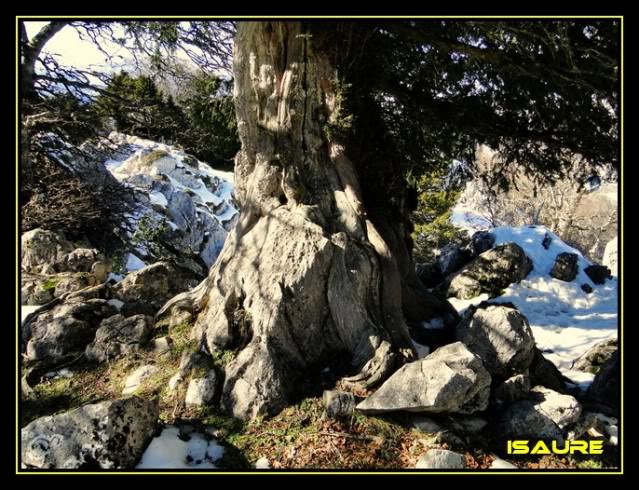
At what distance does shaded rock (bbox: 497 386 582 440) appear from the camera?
13.0 feet

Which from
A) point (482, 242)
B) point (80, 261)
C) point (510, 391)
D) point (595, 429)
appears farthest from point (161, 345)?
point (482, 242)

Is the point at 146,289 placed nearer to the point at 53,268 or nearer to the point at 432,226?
the point at 53,268

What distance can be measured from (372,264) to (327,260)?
63cm

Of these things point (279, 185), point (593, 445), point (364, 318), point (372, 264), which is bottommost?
point (593, 445)

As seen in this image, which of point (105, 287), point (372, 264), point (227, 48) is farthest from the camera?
point (227, 48)

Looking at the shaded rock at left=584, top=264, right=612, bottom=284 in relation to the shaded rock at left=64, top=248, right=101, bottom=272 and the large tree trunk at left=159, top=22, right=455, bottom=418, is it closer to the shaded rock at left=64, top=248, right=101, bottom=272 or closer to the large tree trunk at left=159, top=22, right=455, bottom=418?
the large tree trunk at left=159, top=22, right=455, bottom=418

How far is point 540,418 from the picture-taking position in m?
4.02

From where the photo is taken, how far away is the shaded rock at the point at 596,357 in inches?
236

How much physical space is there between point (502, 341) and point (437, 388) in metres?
1.69

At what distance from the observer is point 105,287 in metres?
6.51

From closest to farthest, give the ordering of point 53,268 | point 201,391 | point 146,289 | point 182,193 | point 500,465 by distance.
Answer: point 500,465 → point 201,391 → point 146,289 → point 53,268 → point 182,193

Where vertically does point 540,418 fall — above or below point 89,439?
below
